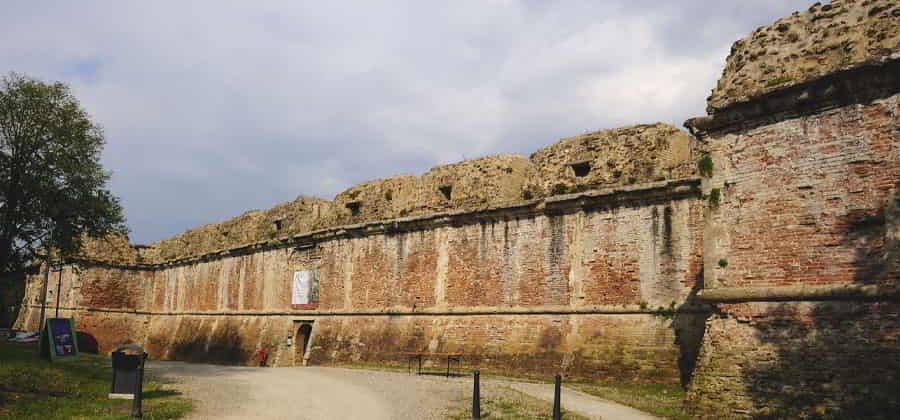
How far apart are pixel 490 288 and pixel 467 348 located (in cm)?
166

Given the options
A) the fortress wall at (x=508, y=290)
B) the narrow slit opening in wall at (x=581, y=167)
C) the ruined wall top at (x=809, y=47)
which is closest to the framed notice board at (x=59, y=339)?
the fortress wall at (x=508, y=290)

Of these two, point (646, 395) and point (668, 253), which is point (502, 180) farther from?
point (646, 395)

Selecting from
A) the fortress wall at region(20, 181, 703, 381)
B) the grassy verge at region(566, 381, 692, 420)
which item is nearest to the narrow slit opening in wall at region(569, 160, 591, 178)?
the fortress wall at region(20, 181, 703, 381)

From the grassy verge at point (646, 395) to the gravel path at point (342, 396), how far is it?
1.12ft

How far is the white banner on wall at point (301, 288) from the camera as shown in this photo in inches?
968

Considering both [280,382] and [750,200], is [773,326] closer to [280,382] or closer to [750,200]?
[750,200]

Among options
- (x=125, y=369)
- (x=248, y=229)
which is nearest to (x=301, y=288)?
(x=248, y=229)

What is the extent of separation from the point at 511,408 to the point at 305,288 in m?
15.1

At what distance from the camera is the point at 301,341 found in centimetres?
2456

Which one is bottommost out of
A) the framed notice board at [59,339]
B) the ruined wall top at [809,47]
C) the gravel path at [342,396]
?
the gravel path at [342,396]

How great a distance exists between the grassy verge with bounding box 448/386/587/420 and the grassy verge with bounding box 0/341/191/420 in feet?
15.0

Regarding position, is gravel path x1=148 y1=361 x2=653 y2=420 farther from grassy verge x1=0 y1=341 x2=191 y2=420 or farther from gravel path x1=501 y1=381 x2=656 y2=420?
grassy verge x1=0 y1=341 x2=191 y2=420

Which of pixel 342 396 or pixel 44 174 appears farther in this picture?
pixel 44 174

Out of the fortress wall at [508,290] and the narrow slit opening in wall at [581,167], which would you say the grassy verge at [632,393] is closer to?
the fortress wall at [508,290]
